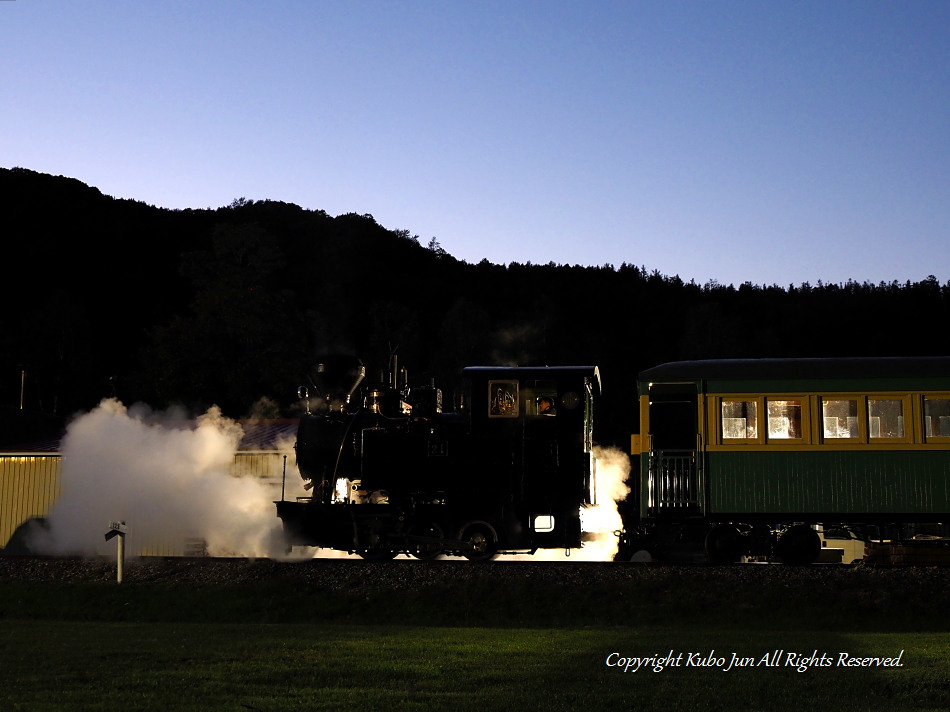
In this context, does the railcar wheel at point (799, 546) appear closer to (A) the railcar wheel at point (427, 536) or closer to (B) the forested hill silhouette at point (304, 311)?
(A) the railcar wheel at point (427, 536)

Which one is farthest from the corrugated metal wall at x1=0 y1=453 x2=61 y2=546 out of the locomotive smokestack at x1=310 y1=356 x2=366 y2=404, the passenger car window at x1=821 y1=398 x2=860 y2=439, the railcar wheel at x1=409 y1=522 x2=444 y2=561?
the passenger car window at x1=821 y1=398 x2=860 y2=439

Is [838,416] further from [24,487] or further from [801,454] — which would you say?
[24,487]

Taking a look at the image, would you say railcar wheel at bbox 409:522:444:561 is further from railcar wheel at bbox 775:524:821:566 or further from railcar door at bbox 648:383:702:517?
railcar wheel at bbox 775:524:821:566

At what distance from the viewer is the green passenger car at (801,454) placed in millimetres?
17203

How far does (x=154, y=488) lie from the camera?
2406 cm

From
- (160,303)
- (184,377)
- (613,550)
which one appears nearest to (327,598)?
(613,550)

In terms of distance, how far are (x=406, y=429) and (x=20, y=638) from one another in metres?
8.09

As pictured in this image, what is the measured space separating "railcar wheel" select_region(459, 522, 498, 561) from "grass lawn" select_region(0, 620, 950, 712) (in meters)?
5.31

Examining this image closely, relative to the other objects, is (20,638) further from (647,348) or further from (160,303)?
(160,303)

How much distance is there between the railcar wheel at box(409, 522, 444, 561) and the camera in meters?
18.8

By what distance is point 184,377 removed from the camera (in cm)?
5416

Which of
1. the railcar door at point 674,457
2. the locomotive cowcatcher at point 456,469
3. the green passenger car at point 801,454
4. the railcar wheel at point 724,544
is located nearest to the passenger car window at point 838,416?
the green passenger car at point 801,454

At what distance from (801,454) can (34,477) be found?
23.2 metres

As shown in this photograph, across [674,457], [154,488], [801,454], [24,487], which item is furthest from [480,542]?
[24,487]
